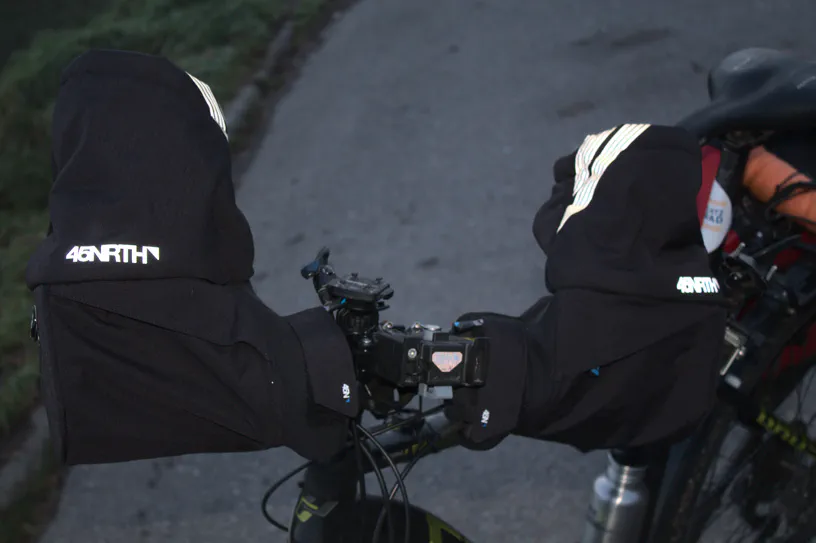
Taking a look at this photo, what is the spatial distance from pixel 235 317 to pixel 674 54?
5.72m

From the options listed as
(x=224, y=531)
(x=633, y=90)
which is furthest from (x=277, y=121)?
(x=224, y=531)

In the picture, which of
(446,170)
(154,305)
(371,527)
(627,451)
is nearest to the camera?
(154,305)

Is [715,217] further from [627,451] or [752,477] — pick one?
[752,477]

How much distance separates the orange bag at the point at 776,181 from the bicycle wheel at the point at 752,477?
Result: 0.28 m

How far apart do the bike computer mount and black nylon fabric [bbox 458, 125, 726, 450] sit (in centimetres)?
5

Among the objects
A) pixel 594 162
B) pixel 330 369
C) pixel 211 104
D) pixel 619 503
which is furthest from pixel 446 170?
pixel 330 369

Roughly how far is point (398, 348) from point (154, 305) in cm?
39

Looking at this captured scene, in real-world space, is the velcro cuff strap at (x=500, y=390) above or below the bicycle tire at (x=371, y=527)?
above

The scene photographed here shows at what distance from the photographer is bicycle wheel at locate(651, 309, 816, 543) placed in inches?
100

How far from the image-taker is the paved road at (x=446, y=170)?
364 centimetres

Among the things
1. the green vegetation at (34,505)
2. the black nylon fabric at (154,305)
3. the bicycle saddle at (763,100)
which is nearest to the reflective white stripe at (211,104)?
the black nylon fabric at (154,305)

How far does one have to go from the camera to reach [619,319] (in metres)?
1.61

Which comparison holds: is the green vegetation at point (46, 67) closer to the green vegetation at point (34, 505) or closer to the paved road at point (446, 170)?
the green vegetation at point (34, 505)

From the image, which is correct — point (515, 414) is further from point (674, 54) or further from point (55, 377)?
point (674, 54)
